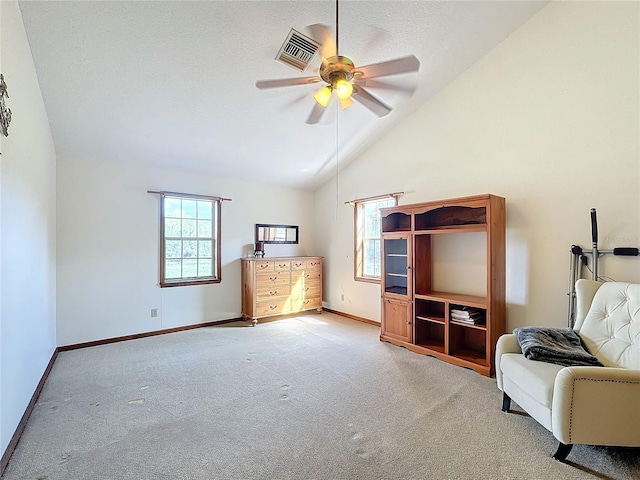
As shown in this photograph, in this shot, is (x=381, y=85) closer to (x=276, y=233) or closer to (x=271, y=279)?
(x=271, y=279)

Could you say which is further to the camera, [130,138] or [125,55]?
[130,138]

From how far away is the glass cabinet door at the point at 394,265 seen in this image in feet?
13.5

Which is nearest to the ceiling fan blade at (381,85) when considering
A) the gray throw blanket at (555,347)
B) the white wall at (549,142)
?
the white wall at (549,142)

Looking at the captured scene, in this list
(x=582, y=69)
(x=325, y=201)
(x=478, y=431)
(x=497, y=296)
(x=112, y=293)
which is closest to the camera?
(x=478, y=431)

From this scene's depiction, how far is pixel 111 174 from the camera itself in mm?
4121

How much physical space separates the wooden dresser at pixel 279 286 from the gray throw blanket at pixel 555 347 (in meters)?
3.54

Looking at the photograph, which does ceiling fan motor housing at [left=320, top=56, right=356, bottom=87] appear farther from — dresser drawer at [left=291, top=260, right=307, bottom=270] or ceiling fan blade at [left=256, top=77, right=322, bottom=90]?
dresser drawer at [left=291, top=260, right=307, bottom=270]

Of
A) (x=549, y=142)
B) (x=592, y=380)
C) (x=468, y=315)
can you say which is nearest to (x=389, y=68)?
(x=549, y=142)

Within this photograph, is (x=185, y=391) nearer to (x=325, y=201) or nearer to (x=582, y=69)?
(x=325, y=201)

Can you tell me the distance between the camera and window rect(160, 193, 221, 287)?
4551 millimetres

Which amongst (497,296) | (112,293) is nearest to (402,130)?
(497,296)

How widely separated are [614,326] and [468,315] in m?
1.19

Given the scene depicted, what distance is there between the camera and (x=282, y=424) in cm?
218

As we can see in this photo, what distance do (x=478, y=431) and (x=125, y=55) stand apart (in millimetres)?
3968
